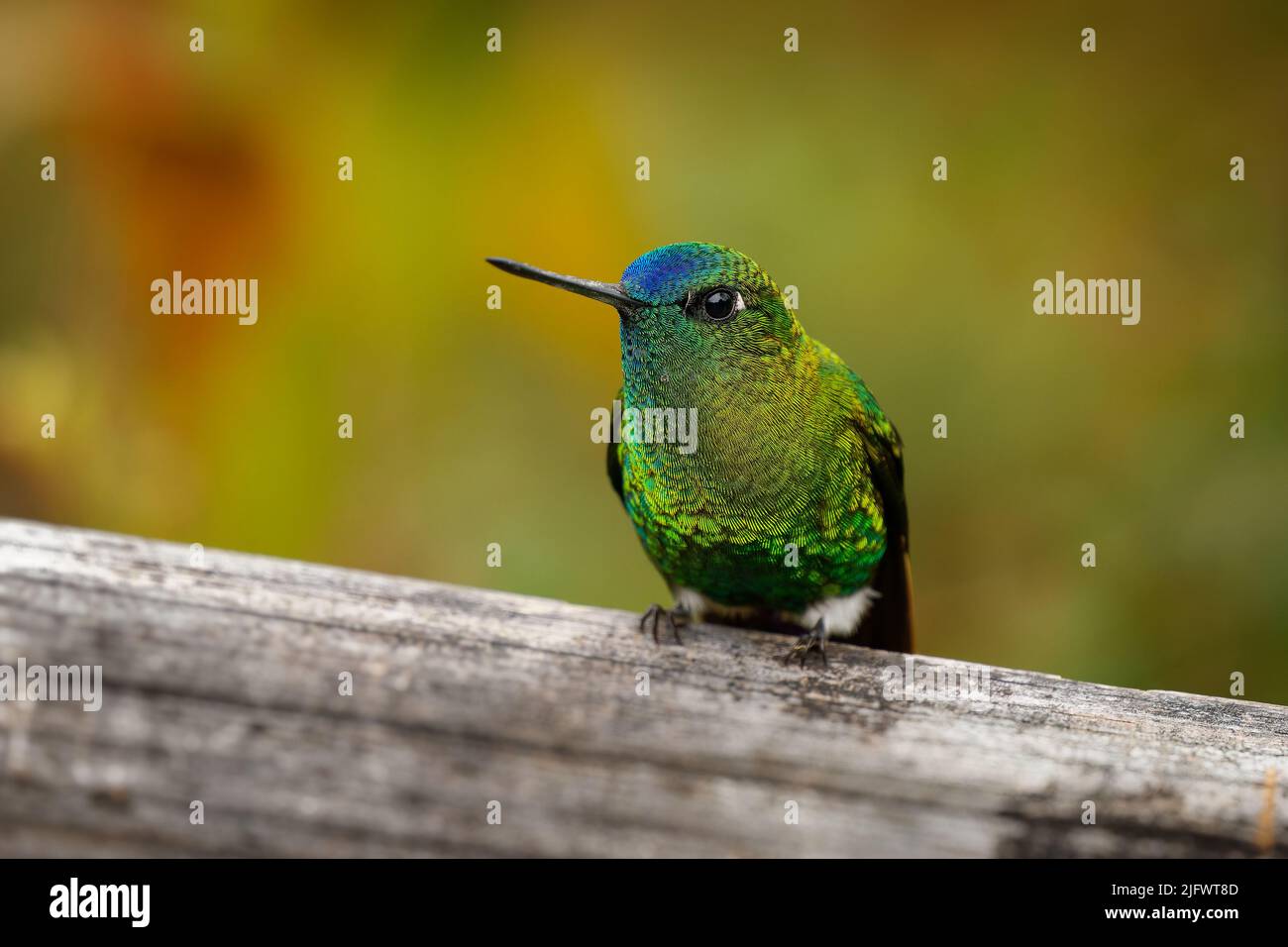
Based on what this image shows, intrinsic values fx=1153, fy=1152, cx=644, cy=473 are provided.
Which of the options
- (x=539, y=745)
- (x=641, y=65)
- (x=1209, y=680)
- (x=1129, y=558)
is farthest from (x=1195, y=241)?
(x=539, y=745)

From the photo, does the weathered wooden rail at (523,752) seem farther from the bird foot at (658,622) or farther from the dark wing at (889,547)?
the dark wing at (889,547)

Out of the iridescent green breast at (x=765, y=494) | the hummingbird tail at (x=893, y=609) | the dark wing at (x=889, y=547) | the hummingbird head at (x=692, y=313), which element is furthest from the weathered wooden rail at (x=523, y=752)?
the hummingbird tail at (x=893, y=609)

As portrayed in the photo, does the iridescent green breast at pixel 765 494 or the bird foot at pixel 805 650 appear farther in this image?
the iridescent green breast at pixel 765 494

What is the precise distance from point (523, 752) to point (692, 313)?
1.78 m

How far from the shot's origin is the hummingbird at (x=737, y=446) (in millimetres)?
3273

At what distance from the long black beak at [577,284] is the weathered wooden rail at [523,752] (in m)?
1.14

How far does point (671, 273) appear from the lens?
326 centimetres

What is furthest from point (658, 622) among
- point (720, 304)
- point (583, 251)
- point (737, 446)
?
point (583, 251)

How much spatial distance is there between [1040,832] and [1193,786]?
0.87 ft

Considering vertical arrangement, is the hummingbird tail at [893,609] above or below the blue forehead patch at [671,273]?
below

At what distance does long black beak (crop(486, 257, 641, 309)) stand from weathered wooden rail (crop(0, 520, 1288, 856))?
1.14 metres

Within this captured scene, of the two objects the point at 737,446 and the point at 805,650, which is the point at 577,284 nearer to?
the point at 737,446
